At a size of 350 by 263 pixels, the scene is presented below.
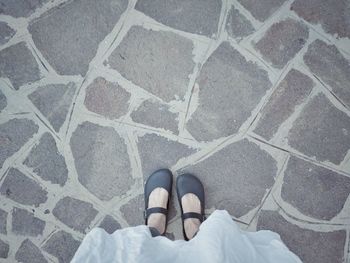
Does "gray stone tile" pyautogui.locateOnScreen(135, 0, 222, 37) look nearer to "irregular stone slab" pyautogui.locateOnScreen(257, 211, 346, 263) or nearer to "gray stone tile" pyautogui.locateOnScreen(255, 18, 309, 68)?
"gray stone tile" pyautogui.locateOnScreen(255, 18, 309, 68)

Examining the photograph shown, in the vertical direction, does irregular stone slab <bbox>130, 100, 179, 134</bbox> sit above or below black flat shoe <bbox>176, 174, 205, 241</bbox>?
above

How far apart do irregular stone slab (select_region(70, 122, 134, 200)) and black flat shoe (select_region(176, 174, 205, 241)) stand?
0.27 m

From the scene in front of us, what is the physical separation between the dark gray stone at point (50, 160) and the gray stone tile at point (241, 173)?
764 mm

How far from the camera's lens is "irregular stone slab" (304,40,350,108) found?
209 centimetres

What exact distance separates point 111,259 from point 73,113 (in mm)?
942

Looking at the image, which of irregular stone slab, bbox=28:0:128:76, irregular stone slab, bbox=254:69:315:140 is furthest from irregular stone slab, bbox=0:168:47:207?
irregular stone slab, bbox=254:69:315:140

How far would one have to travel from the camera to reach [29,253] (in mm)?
2164

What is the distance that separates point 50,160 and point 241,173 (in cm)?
107

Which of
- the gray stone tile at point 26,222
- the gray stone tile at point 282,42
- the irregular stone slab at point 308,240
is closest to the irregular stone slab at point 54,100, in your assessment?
Result: the gray stone tile at point 26,222

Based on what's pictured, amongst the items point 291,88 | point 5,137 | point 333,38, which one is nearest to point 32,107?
point 5,137

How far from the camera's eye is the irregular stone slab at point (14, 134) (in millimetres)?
2164

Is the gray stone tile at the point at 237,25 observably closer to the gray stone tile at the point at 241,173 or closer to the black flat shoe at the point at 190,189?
the gray stone tile at the point at 241,173

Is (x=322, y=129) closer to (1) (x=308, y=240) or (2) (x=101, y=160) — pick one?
(1) (x=308, y=240)

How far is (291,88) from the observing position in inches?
83.1
